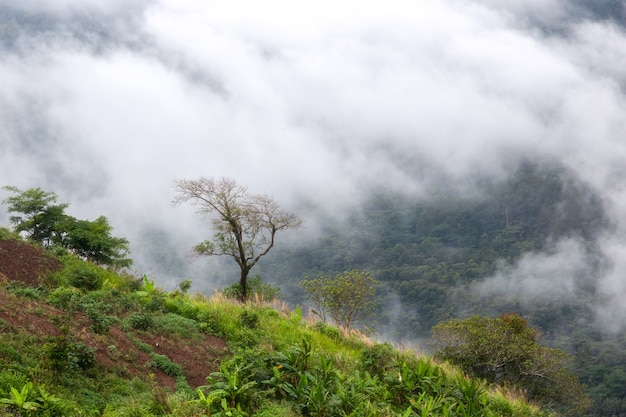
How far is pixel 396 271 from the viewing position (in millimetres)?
158125

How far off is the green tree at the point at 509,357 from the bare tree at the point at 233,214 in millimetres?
7998

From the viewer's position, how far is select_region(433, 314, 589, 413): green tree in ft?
72.1

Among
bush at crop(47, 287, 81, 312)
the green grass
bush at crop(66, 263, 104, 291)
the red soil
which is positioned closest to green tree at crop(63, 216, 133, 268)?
bush at crop(66, 263, 104, 291)

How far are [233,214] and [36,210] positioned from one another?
943 centimetres

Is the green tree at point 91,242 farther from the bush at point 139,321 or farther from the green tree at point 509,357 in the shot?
the green tree at point 509,357

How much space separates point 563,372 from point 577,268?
575 ft

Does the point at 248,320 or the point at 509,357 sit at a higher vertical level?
the point at 509,357

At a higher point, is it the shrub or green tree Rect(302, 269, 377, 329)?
green tree Rect(302, 269, 377, 329)

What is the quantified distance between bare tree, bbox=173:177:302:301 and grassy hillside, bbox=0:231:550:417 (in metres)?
8.02

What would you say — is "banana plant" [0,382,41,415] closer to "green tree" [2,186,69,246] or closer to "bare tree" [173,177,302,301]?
"bare tree" [173,177,302,301]

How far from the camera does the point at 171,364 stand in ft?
29.6

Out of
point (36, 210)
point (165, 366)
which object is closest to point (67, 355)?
point (165, 366)

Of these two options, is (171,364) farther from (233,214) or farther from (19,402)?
(233,214)

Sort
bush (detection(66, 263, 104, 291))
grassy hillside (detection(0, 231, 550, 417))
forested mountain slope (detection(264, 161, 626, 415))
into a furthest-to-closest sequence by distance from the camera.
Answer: forested mountain slope (detection(264, 161, 626, 415))
bush (detection(66, 263, 104, 291))
grassy hillside (detection(0, 231, 550, 417))
